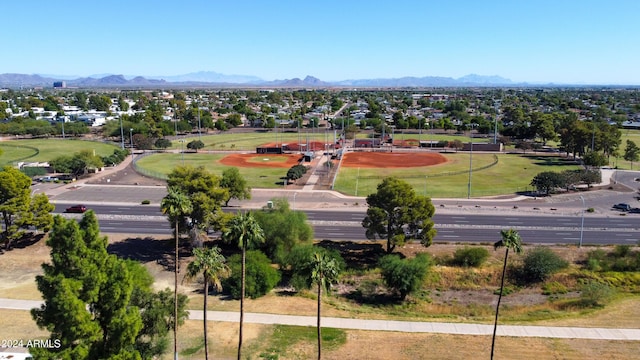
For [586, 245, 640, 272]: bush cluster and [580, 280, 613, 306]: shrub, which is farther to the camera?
[586, 245, 640, 272]: bush cluster

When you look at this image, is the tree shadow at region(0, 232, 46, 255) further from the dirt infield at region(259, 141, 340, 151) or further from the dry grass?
the dirt infield at region(259, 141, 340, 151)

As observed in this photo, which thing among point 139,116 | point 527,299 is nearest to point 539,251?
point 527,299

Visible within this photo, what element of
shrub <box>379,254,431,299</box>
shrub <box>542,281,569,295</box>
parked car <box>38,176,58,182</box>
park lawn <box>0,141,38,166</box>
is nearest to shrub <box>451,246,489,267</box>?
shrub <box>542,281,569,295</box>

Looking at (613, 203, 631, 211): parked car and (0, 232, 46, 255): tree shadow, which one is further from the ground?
(613, 203, 631, 211): parked car

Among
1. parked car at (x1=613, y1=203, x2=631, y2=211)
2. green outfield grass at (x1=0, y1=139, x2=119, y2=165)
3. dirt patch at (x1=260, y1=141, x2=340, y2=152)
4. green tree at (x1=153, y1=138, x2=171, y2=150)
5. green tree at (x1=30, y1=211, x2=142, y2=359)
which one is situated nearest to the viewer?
green tree at (x1=30, y1=211, x2=142, y2=359)

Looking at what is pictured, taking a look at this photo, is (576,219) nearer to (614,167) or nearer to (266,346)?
(614,167)

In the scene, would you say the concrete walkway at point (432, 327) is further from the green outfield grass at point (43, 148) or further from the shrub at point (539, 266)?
the green outfield grass at point (43, 148)
